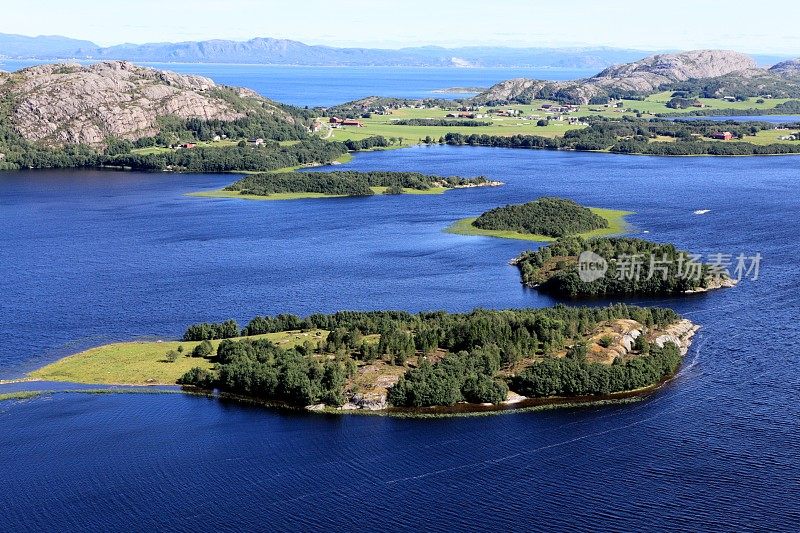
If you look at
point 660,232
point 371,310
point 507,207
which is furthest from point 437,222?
point 371,310

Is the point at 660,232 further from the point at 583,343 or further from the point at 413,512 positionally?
the point at 413,512

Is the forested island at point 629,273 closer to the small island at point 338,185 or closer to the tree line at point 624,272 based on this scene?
→ the tree line at point 624,272

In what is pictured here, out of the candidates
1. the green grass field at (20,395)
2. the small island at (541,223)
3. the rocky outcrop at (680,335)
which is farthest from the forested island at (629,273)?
the green grass field at (20,395)

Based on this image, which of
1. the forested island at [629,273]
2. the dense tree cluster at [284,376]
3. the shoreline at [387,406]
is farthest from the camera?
the forested island at [629,273]

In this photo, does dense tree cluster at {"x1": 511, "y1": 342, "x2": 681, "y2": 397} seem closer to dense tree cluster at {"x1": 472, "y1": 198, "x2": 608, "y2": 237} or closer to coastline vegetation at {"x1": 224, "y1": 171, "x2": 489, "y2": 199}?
dense tree cluster at {"x1": 472, "y1": 198, "x2": 608, "y2": 237}

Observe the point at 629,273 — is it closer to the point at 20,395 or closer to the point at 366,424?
the point at 366,424

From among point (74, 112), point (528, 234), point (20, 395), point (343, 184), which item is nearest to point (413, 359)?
point (20, 395)

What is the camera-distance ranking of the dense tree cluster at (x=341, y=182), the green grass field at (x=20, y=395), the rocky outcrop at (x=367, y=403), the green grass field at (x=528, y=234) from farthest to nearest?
the dense tree cluster at (x=341, y=182), the green grass field at (x=528, y=234), the green grass field at (x=20, y=395), the rocky outcrop at (x=367, y=403)
